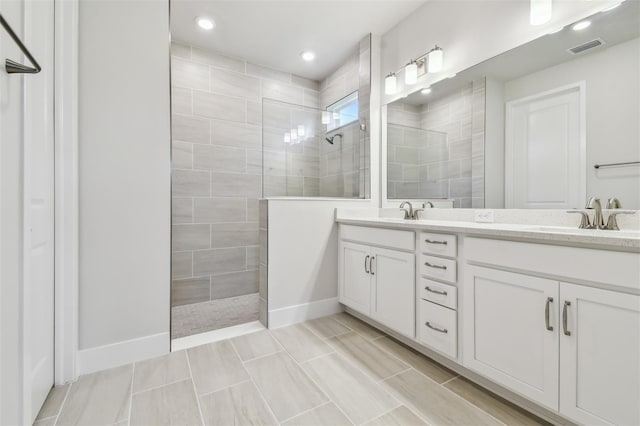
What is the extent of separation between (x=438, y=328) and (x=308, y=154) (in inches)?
73.2

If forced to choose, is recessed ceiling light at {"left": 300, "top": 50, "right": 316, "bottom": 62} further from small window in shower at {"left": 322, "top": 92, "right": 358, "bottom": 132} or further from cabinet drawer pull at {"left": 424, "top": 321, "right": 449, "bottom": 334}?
cabinet drawer pull at {"left": 424, "top": 321, "right": 449, "bottom": 334}

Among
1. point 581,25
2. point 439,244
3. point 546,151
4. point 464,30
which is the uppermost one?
point 464,30

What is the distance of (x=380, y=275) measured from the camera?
2.11 meters

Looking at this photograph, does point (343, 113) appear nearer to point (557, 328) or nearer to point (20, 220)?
point (557, 328)

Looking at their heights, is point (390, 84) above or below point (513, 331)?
above

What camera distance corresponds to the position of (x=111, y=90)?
5.63 ft

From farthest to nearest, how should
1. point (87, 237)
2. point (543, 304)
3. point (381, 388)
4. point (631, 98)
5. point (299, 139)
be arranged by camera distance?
point (299, 139), point (87, 237), point (381, 388), point (631, 98), point (543, 304)

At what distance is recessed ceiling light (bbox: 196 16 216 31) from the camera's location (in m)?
2.60

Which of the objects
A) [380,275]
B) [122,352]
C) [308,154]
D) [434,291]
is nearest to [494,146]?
[434,291]

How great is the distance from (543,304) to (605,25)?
1468 millimetres

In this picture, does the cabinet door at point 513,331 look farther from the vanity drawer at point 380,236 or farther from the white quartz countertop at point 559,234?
the vanity drawer at point 380,236

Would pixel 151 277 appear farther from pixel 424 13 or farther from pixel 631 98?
pixel 424 13

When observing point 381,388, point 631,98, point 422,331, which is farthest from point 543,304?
point 631,98

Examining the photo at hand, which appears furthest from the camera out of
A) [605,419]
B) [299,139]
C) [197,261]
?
[197,261]
